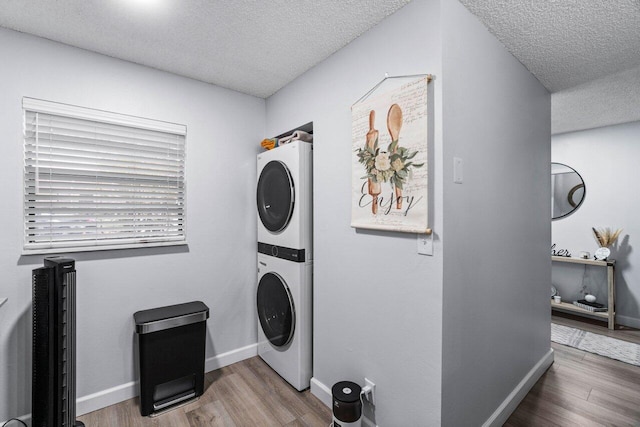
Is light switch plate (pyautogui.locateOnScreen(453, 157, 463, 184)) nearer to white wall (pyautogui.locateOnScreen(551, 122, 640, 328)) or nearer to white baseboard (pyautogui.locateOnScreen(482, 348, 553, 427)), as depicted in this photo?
white baseboard (pyautogui.locateOnScreen(482, 348, 553, 427))

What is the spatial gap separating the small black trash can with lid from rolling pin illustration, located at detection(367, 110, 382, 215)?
1.50m

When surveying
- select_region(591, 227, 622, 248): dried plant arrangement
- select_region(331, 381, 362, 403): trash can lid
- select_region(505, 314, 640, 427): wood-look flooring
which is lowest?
select_region(505, 314, 640, 427): wood-look flooring

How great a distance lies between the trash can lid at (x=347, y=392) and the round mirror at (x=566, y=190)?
13.1ft

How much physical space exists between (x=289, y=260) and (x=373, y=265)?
2.53ft

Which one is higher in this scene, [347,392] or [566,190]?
[566,190]

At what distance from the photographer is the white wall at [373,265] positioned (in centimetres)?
143

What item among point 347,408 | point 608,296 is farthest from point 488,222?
point 608,296

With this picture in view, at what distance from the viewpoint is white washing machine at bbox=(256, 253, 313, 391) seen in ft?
7.14

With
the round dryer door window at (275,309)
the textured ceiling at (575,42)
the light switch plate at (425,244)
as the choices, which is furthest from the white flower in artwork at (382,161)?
the round dryer door window at (275,309)

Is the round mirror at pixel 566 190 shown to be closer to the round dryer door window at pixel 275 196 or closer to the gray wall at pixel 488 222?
the gray wall at pixel 488 222

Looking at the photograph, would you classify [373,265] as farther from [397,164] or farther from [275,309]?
[275,309]

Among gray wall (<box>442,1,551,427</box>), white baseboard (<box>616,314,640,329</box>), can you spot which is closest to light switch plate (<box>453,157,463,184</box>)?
gray wall (<box>442,1,551,427</box>)

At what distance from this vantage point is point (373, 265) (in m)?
1.71

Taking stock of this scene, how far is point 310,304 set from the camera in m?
2.24
